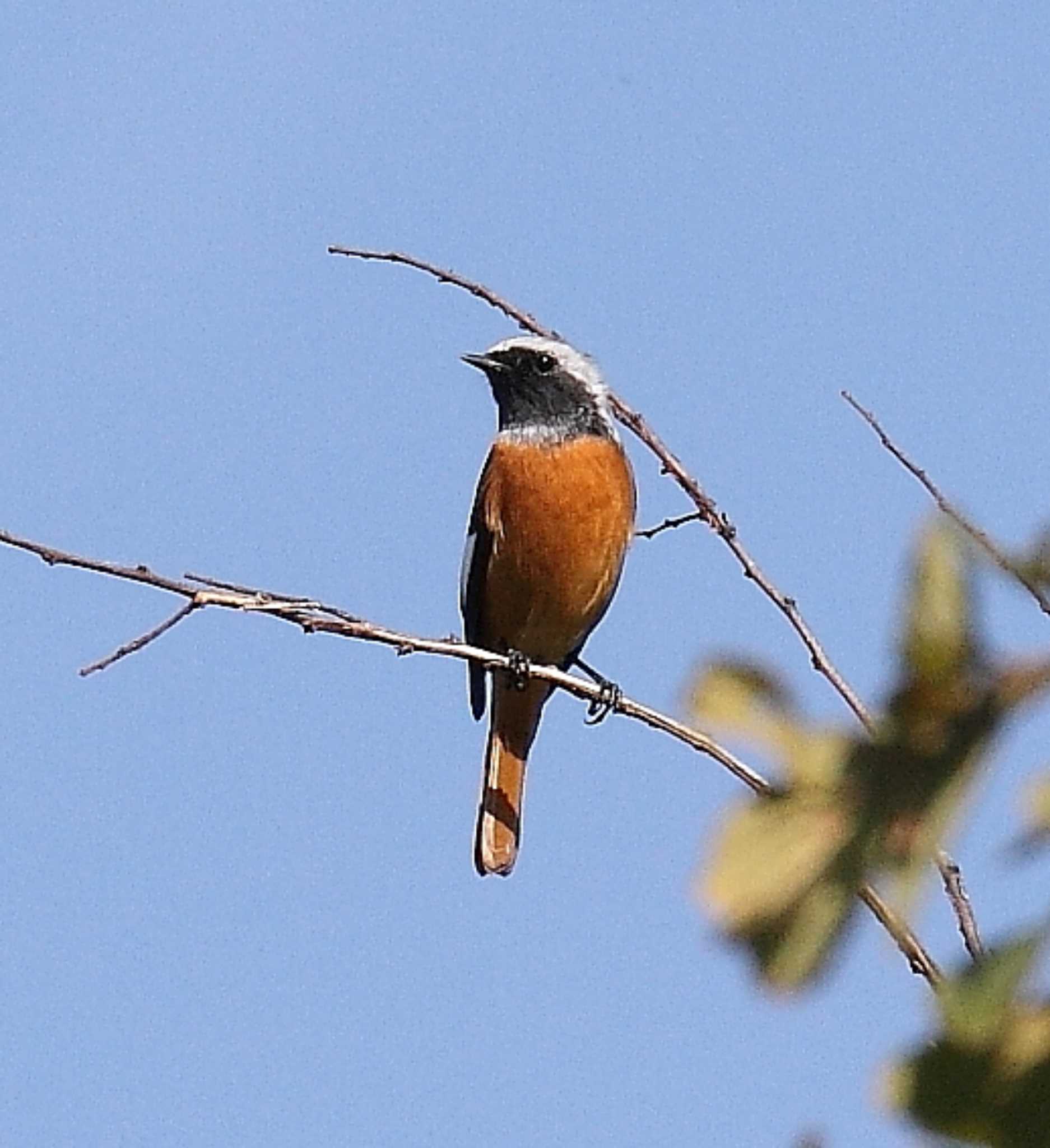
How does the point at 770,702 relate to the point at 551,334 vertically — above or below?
above

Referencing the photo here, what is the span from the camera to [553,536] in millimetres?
9078

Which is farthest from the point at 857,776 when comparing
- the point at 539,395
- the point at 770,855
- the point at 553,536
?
the point at 539,395

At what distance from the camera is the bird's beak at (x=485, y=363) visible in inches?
393

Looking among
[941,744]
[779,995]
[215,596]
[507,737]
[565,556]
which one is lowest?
[507,737]

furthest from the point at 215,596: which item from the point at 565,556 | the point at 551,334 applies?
the point at 565,556

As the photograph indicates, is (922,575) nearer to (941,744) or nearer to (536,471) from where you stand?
(941,744)

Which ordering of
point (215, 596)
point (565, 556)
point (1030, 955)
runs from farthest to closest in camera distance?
point (565, 556) < point (215, 596) < point (1030, 955)

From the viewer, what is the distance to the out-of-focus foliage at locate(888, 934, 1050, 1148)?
2.56 feet

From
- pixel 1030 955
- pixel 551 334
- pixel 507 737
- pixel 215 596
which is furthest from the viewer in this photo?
pixel 507 737

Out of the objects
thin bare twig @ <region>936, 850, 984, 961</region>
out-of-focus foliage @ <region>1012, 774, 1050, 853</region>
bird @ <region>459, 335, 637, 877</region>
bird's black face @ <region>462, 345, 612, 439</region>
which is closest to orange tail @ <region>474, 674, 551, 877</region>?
bird @ <region>459, 335, 637, 877</region>

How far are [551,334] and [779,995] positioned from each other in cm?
405

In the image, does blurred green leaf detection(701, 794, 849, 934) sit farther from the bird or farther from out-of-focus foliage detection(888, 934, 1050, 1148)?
the bird

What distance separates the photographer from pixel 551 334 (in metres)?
4.77

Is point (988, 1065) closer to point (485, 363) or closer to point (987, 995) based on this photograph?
point (987, 995)
